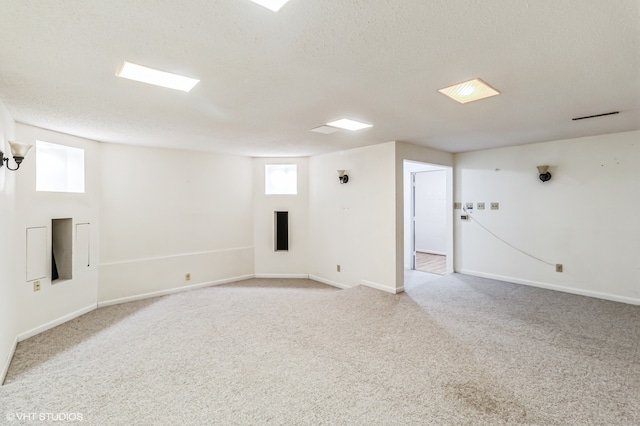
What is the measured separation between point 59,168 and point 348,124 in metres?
3.77

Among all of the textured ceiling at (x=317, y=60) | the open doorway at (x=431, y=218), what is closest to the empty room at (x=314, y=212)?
the textured ceiling at (x=317, y=60)

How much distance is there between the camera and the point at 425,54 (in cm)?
176

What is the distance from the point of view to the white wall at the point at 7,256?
2.51 m

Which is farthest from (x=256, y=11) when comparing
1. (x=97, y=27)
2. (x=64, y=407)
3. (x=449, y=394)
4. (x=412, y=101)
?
(x=64, y=407)

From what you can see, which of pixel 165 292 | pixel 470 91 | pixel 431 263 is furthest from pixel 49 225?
pixel 431 263

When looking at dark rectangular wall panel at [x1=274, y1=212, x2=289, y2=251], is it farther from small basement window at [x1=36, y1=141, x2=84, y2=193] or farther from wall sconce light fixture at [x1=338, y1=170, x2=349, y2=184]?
small basement window at [x1=36, y1=141, x2=84, y2=193]

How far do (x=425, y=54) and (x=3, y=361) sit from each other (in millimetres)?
4051

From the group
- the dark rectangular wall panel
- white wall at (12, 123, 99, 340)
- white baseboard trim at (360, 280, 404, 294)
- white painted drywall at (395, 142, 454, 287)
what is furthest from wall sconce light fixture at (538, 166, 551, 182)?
white wall at (12, 123, 99, 340)

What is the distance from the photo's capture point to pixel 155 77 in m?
2.10

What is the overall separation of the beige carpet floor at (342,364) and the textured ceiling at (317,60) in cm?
226

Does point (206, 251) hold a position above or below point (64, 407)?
above

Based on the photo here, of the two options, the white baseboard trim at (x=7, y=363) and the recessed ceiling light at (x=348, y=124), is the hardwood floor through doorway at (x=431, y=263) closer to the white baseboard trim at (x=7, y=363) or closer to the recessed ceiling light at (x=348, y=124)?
the recessed ceiling light at (x=348, y=124)

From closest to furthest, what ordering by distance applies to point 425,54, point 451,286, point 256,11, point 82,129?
point 256,11 → point 425,54 → point 82,129 → point 451,286

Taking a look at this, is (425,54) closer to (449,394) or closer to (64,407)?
(449,394)
